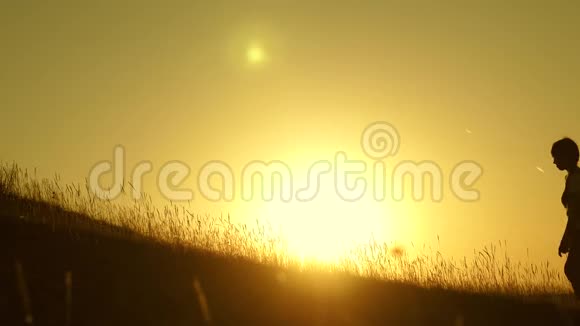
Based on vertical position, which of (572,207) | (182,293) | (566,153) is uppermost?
(566,153)

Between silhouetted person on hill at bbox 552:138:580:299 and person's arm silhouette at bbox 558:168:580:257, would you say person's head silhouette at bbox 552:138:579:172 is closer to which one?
silhouetted person on hill at bbox 552:138:580:299

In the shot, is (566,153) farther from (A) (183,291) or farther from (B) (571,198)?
(A) (183,291)

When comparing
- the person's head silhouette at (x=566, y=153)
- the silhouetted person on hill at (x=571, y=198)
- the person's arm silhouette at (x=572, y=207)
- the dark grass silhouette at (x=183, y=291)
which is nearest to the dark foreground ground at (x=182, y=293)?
the dark grass silhouette at (x=183, y=291)

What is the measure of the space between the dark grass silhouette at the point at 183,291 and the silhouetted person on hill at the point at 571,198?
89 cm

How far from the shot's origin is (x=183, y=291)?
7.00 meters

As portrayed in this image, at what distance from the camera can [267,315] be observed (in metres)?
6.69

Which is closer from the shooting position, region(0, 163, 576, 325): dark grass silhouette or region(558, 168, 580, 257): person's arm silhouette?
region(0, 163, 576, 325): dark grass silhouette

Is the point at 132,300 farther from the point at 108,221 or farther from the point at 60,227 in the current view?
the point at 108,221

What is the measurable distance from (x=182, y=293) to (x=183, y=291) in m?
0.07

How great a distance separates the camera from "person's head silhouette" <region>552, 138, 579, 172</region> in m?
6.86

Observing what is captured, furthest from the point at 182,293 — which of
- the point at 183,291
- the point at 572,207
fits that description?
the point at 572,207

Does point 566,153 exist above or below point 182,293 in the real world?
→ above

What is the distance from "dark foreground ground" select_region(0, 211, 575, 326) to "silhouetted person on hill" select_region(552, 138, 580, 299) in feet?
2.89

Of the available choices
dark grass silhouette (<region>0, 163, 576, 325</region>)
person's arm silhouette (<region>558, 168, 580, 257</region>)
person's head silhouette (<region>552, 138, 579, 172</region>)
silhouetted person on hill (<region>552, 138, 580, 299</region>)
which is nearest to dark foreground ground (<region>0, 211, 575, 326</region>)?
dark grass silhouette (<region>0, 163, 576, 325</region>)
